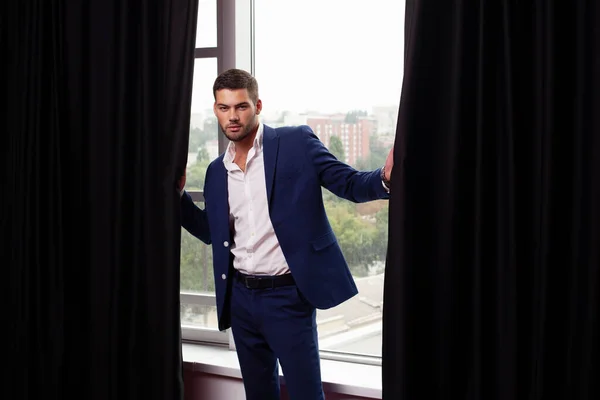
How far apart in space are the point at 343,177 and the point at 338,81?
2.08 ft

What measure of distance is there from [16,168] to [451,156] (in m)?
1.73

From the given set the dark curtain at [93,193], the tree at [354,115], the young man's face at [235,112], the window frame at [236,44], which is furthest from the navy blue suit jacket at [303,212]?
the window frame at [236,44]

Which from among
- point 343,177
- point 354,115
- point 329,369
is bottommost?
point 329,369

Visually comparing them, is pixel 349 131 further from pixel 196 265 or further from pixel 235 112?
pixel 196 265

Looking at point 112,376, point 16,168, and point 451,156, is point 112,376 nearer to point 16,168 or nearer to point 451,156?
point 16,168

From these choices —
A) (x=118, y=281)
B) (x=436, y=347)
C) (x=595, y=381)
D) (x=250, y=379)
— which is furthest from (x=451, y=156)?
(x=118, y=281)

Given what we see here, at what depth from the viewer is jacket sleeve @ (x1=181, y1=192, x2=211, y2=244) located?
7.89ft

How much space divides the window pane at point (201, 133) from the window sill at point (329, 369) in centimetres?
69

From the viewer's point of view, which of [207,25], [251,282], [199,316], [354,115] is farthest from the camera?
[199,316]

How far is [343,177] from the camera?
206 centimetres

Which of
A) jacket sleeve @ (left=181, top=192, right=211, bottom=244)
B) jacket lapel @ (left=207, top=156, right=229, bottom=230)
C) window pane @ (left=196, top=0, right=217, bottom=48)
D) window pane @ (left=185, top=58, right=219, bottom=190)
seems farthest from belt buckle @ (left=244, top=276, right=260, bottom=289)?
window pane @ (left=196, top=0, right=217, bottom=48)

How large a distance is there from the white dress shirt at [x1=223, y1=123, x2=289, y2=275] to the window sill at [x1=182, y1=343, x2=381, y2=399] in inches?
19.3

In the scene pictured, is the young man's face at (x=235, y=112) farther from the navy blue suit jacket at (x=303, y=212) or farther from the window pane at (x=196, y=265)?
the window pane at (x=196, y=265)

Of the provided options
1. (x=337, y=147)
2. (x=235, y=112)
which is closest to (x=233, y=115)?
(x=235, y=112)
